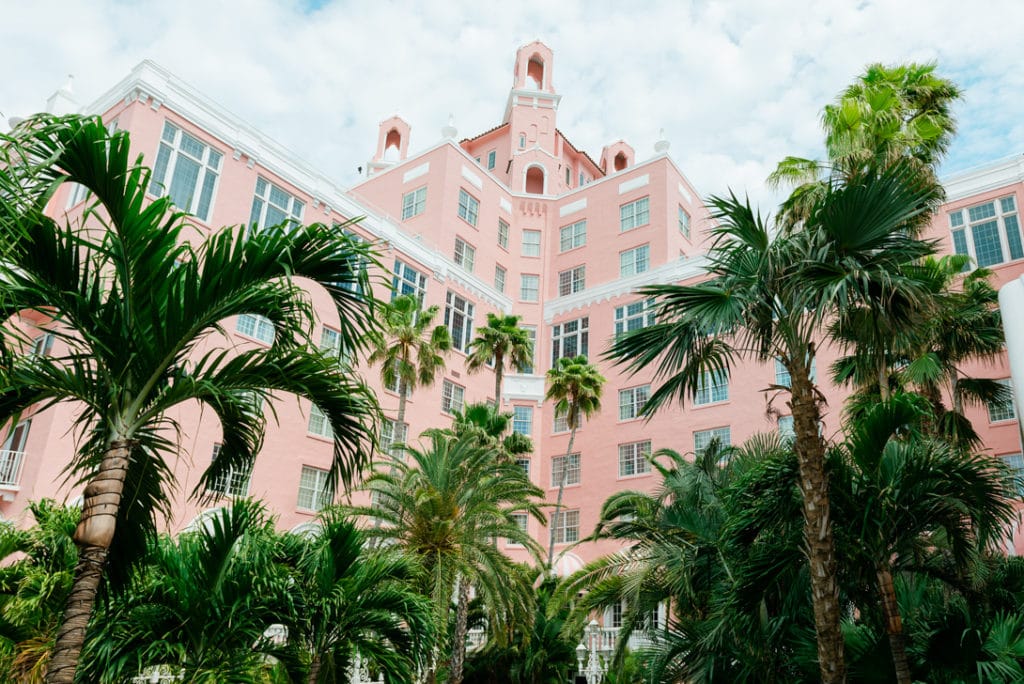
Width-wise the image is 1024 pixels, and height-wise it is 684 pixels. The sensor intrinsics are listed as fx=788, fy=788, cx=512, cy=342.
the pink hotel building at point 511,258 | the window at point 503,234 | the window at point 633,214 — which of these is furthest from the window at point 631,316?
the window at point 503,234

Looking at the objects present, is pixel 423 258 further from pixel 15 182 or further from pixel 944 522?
pixel 15 182

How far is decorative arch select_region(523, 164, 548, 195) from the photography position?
4847cm

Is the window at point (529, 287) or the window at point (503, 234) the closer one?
the window at point (503, 234)

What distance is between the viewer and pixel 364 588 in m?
11.1

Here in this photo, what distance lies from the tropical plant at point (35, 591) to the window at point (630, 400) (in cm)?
2783

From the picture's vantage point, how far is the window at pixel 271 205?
29.0m

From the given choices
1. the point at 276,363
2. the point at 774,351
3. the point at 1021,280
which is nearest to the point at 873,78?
the point at 774,351

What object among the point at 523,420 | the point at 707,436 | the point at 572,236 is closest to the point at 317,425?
the point at 523,420

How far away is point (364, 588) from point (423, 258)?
82.8ft

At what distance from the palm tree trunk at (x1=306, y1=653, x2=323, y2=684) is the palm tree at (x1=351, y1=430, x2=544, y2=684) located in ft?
22.8

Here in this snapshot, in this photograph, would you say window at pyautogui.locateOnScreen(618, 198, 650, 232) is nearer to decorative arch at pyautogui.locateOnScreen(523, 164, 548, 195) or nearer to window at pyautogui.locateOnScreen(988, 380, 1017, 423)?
decorative arch at pyautogui.locateOnScreen(523, 164, 548, 195)

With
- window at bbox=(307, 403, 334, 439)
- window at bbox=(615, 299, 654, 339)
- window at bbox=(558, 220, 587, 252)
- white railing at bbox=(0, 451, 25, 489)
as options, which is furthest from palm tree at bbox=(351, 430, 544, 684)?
window at bbox=(558, 220, 587, 252)

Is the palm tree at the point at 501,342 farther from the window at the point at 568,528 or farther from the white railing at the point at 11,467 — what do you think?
the white railing at the point at 11,467

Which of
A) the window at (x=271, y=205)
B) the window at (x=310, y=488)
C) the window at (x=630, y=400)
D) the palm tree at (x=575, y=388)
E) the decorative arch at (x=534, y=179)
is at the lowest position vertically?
the window at (x=310, y=488)
